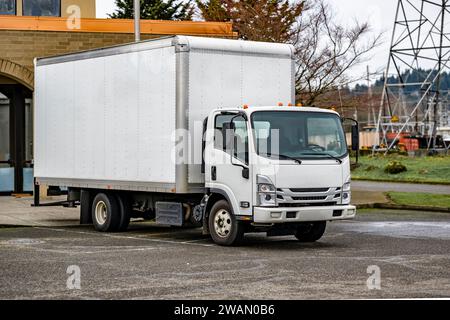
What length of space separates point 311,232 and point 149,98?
388cm

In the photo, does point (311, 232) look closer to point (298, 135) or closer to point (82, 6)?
point (298, 135)

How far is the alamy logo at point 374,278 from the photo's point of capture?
11.5m

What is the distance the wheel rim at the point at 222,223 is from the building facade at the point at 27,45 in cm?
1274

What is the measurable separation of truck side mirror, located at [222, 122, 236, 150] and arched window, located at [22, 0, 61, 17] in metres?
17.1

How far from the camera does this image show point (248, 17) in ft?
108

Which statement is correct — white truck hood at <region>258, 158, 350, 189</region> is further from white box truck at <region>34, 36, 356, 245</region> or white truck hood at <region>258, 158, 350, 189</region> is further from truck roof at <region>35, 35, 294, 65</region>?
truck roof at <region>35, 35, 294, 65</region>

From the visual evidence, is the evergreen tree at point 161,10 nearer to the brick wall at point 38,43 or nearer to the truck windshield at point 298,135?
the brick wall at point 38,43

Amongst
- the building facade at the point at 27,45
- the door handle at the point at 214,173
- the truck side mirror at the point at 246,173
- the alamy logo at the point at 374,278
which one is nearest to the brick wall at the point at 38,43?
the building facade at the point at 27,45

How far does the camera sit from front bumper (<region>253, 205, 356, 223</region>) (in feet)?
52.1

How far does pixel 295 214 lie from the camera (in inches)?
631

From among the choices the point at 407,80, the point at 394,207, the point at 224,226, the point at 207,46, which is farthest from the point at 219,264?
the point at 407,80

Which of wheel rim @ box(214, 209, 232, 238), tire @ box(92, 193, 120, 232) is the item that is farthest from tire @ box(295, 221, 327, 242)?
tire @ box(92, 193, 120, 232)
